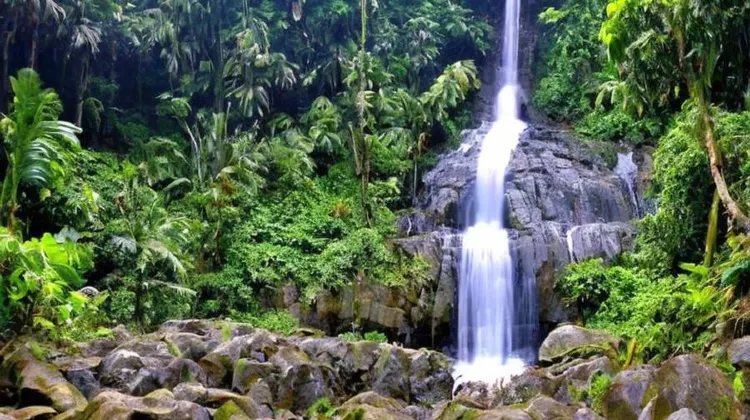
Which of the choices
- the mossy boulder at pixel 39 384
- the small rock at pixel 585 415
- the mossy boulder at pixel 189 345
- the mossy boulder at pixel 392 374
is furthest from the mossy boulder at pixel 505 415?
the mossy boulder at pixel 189 345

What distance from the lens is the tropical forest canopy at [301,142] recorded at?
397 inches

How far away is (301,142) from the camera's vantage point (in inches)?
810

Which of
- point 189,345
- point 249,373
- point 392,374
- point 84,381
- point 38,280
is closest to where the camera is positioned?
point 38,280

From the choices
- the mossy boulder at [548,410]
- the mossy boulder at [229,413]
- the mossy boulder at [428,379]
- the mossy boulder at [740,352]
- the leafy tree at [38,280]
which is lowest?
the mossy boulder at [428,379]

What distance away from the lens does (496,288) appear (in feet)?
55.3

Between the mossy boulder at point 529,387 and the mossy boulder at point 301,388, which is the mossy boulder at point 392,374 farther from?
the mossy boulder at point 529,387

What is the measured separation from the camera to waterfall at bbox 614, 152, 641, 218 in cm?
1915

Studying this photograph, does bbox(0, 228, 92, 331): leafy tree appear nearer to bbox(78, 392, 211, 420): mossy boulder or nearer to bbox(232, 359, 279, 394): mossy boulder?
bbox(78, 392, 211, 420): mossy boulder

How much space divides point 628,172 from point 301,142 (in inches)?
392

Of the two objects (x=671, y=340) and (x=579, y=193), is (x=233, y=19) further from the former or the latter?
(x=671, y=340)

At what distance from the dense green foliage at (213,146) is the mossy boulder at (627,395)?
6.40 m

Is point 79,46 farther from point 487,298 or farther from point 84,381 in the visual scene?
point 84,381

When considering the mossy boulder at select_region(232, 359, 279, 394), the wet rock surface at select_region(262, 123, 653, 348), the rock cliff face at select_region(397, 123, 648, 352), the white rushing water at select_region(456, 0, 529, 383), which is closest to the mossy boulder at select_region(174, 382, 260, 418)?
the mossy boulder at select_region(232, 359, 279, 394)

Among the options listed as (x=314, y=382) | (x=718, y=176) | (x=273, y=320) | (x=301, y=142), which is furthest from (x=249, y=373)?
(x=301, y=142)
